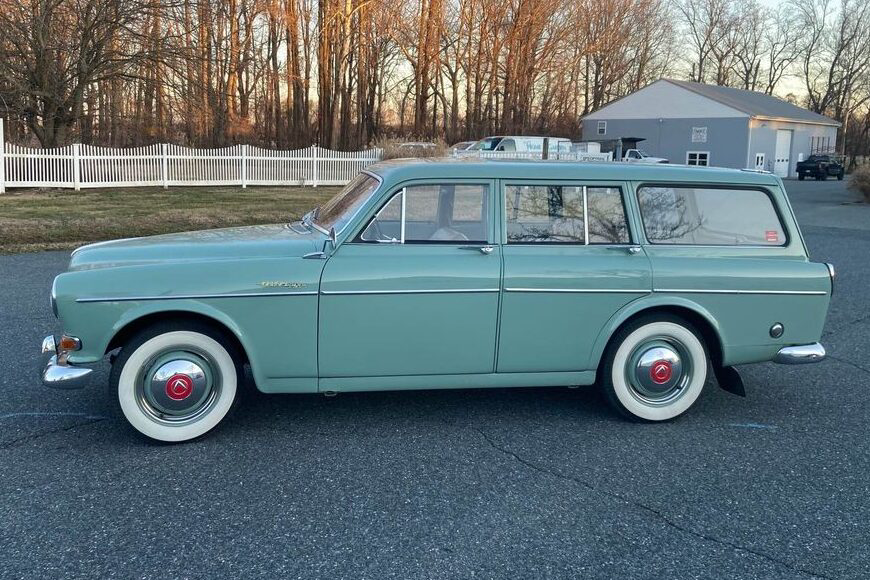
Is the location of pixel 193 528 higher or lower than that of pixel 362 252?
lower

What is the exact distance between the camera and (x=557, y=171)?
4.68 metres

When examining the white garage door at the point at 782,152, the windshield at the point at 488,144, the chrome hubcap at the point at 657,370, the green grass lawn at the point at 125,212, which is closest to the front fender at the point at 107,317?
the chrome hubcap at the point at 657,370

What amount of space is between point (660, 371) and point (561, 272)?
2.99 feet

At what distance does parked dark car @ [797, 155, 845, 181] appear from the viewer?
42219 millimetres

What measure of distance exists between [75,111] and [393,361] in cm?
2043

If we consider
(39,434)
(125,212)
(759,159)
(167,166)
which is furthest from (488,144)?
(39,434)

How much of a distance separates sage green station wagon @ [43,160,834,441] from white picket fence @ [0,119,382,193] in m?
16.1

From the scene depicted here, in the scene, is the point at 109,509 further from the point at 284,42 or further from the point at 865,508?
the point at 284,42

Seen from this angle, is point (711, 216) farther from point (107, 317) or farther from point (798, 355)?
point (107, 317)

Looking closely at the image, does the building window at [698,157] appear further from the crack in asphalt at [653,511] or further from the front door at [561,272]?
the crack in asphalt at [653,511]

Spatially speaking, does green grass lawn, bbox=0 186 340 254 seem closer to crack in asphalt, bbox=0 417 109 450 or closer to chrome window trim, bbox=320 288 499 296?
crack in asphalt, bbox=0 417 109 450

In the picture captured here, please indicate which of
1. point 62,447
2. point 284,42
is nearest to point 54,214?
point 62,447

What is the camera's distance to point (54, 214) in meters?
14.2

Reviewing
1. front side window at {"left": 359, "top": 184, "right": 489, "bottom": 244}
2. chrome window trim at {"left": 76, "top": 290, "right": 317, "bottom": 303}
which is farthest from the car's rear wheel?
chrome window trim at {"left": 76, "top": 290, "right": 317, "bottom": 303}
